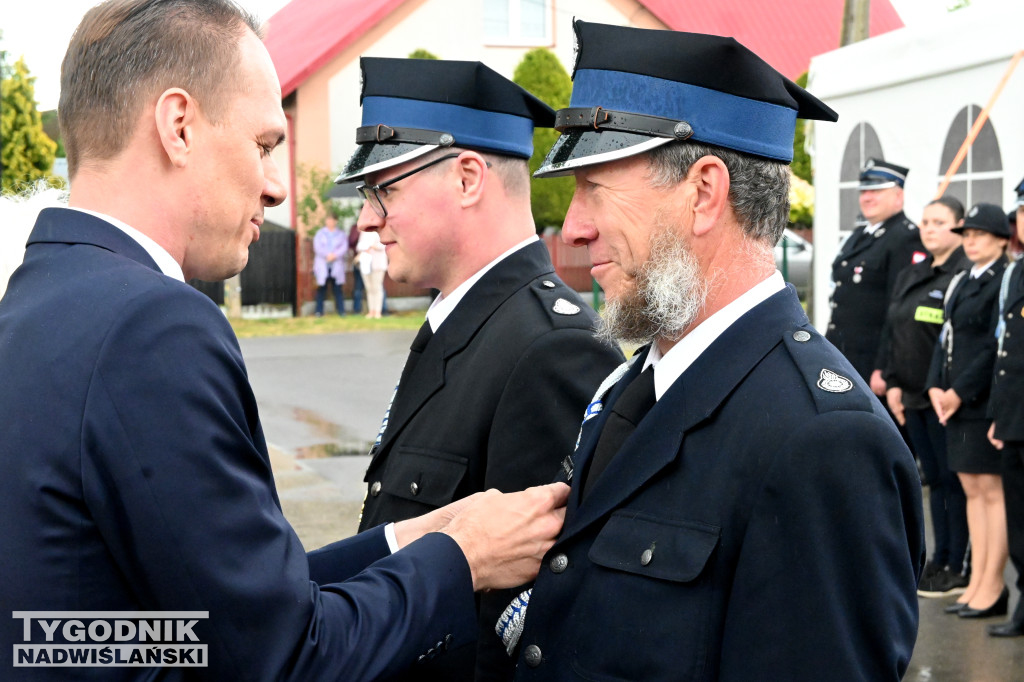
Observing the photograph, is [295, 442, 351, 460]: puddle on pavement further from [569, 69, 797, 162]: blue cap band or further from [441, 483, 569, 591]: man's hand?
[569, 69, 797, 162]: blue cap band

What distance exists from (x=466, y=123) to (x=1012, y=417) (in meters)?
3.58

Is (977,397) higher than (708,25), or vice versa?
(708,25)

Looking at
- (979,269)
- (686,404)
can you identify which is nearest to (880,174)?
(979,269)

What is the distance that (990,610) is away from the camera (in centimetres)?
588

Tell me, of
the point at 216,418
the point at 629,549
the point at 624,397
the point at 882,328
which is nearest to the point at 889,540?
the point at 629,549

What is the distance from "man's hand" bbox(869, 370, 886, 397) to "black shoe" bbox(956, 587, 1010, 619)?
6.36 feet

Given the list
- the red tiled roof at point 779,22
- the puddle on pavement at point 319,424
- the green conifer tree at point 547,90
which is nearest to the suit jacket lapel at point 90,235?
the puddle on pavement at point 319,424

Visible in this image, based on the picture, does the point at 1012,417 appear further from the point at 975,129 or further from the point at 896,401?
the point at 975,129

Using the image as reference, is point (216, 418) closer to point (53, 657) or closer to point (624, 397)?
point (53, 657)

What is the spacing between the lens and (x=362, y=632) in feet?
6.08

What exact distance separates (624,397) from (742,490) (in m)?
0.43

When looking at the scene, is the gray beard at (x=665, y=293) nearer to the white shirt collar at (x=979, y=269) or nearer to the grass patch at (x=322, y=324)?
the white shirt collar at (x=979, y=269)

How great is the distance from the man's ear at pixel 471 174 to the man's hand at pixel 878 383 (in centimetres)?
512

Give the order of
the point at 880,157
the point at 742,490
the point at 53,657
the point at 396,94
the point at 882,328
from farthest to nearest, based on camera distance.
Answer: the point at 880,157
the point at 882,328
the point at 396,94
the point at 742,490
the point at 53,657
